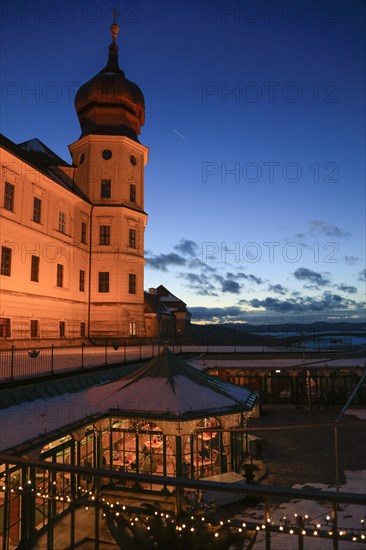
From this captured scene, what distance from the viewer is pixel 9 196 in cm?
2775

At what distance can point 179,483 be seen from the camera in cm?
323

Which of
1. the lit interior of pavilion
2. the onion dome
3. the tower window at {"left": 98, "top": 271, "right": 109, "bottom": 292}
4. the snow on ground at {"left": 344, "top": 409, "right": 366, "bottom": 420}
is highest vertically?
the onion dome

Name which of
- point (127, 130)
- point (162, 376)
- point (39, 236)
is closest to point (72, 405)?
point (162, 376)

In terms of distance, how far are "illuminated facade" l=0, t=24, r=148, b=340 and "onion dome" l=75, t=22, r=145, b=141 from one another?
0.29 feet

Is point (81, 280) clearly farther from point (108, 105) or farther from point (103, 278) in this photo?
point (108, 105)

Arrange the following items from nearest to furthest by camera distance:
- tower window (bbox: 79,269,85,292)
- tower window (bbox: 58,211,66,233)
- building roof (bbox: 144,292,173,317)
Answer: tower window (bbox: 58,211,66,233), tower window (bbox: 79,269,85,292), building roof (bbox: 144,292,173,317)

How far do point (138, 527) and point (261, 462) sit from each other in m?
13.7

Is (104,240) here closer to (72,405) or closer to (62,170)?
(62,170)

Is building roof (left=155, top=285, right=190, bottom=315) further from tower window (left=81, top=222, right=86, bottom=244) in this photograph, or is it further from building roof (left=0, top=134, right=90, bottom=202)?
building roof (left=0, top=134, right=90, bottom=202)

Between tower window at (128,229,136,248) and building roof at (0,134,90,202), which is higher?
building roof at (0,134,90,202)

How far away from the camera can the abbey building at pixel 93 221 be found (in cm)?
3141

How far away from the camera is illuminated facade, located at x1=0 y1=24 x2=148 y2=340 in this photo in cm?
3138

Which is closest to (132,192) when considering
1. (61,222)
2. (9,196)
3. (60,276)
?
(61,222)

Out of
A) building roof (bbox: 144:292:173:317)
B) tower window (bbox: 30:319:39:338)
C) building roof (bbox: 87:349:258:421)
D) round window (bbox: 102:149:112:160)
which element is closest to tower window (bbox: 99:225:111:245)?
round window (bbox: 102:149:112:160)
